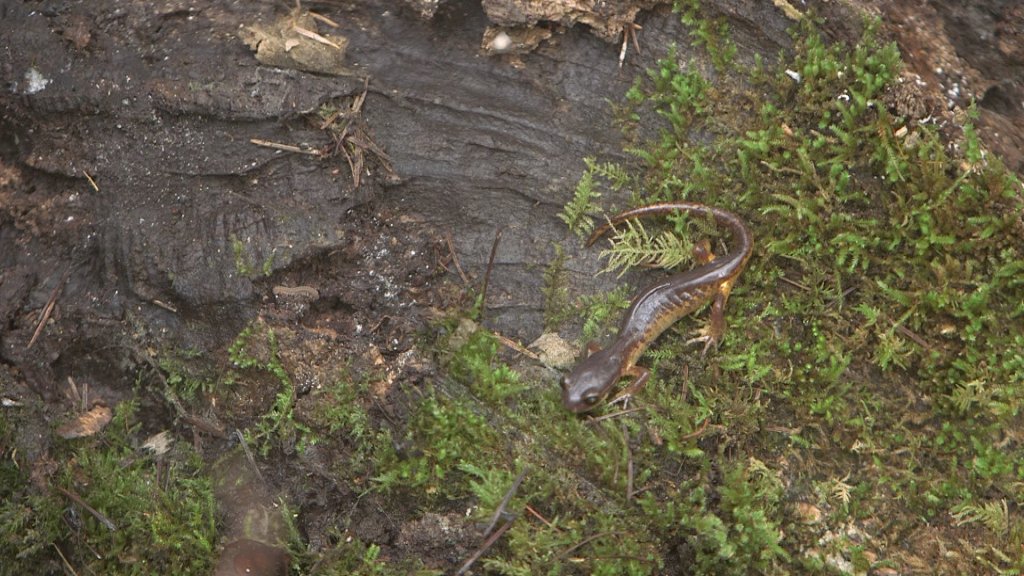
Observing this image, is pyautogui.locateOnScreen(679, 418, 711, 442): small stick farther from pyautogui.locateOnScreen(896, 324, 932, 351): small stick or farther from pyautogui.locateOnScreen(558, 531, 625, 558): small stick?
pyautogui.locateOnScreen(896, 324, 932, 351): small stick

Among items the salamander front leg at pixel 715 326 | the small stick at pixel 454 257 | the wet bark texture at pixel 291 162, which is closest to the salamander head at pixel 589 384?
the wet bark texture at pixel 291 162

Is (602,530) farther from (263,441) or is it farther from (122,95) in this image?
(122,95)

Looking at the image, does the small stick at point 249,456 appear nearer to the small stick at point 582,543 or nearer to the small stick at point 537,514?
the small stick at point 537,514

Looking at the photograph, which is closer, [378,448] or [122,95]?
[378,448]

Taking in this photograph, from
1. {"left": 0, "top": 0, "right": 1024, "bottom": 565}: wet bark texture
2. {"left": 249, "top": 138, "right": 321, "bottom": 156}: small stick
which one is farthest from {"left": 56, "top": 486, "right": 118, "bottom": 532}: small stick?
{"left": 249, "top": 138, "right": 321, "bottom": 156}: small stick

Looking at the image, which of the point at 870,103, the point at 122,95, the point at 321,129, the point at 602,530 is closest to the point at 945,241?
the point at 870,103

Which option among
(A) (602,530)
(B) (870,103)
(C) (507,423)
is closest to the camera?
(A) (602,530)
